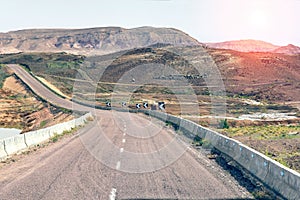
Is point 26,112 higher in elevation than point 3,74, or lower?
lower

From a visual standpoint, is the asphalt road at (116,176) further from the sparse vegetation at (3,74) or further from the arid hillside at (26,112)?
the sparse vegetation at (3,74)

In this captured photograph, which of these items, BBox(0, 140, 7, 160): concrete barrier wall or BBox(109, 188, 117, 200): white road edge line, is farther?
BBox(0, 140, 7, 160): concrete barrier wall

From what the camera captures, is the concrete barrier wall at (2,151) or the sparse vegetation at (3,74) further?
the sparse vegetation at (3,74)

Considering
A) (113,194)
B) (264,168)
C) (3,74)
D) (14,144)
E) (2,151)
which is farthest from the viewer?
(3,74)

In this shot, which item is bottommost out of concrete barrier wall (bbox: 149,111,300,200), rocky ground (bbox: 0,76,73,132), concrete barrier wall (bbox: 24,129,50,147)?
rocky ground (bbox: 0,76,73,132)

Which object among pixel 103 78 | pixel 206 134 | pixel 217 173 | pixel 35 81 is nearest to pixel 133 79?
pixel 103 78

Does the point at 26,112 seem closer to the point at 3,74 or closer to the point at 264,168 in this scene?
the point at 264,168

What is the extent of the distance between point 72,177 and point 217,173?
16.1 ft

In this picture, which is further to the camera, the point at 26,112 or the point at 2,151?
the point at 26,112

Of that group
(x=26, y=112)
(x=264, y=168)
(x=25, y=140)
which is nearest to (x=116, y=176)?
(x=264, y=168)

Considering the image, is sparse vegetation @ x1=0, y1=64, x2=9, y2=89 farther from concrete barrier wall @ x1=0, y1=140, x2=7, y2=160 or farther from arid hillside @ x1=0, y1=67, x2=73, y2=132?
concrete barrier wall @ x1=0, y1=140, x2=7, y2=160

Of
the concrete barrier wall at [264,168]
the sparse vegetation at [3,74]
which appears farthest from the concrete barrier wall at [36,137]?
the sparse vegetation at [3,74]

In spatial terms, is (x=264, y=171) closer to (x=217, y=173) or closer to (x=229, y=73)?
(x=217, y=173)

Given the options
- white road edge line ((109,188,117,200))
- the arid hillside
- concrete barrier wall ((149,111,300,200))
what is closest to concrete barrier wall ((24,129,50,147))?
concrete barrier wall ((149,111,300,200))
